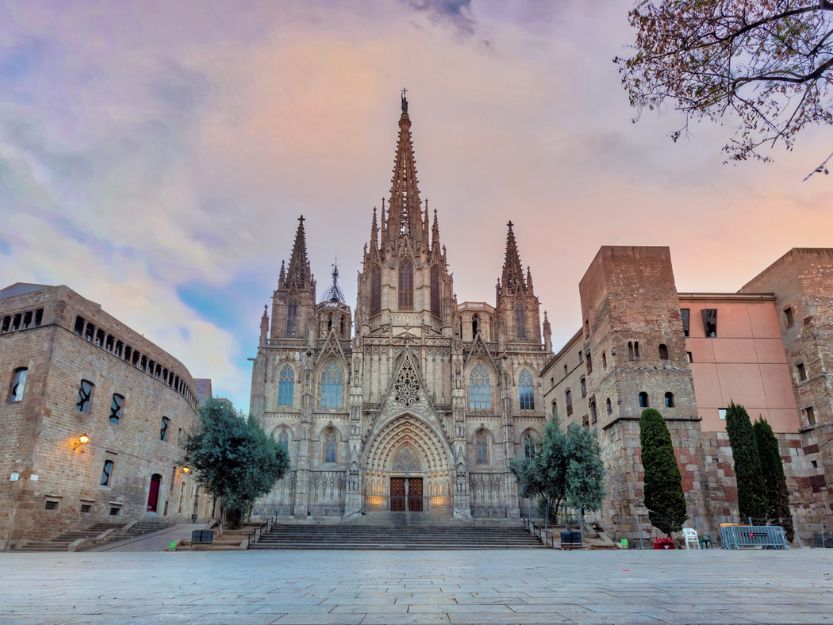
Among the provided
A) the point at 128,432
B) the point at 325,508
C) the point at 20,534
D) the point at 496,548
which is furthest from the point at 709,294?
the point at 20,534

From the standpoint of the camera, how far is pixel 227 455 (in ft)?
74.8

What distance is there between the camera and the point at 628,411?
26203mm

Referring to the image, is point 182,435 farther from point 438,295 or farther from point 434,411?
point 438,295

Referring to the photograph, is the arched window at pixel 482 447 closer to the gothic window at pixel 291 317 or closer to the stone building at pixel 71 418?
the gothic window at pixel 291 317

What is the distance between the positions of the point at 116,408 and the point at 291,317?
2053 centimetres

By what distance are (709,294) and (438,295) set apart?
2446 centimetres

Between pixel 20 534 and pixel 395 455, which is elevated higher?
pixel 395 455

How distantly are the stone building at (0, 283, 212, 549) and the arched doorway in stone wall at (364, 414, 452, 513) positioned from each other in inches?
562

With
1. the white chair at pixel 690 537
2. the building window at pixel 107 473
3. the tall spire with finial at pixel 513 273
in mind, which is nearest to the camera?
the white chair at pixel 690 537

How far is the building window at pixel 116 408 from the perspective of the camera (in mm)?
28438

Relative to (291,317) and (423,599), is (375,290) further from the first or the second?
(423,599)

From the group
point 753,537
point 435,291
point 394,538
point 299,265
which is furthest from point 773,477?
point 299,265

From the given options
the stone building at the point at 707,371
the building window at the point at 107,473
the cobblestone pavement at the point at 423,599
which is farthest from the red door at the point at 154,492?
the cobblestone pavement at the point at 423,599

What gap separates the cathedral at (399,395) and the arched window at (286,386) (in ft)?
0.25
